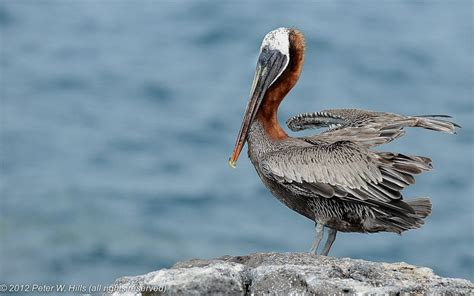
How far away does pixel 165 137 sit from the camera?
33906 millimetres

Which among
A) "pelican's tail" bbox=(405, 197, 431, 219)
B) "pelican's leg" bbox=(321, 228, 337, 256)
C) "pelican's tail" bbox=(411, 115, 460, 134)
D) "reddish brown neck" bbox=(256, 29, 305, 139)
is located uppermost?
"reddish brown neck" bbox=(256, 29, 305, 139)

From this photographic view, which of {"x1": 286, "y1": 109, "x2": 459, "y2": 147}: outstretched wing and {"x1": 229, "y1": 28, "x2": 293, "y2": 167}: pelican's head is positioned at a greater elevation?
{"x1": 229, "y1": 28, "x2": 293, "y2": 167}: pelican's head

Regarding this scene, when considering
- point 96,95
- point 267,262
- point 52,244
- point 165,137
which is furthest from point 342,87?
point 267,262

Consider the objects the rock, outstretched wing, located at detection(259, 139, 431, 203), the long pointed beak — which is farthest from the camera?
the long pointed beak

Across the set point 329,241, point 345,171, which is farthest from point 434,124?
point 329,241

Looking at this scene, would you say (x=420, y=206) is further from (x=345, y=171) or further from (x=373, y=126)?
(x=373, y=126)

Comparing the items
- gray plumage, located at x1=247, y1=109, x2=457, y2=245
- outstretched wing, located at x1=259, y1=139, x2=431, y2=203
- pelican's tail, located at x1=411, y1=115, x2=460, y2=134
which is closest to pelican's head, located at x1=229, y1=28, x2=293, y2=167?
gray plumage, located at x1=247, y1=109, x2=457, y2=245

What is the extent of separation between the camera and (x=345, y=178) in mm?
12102

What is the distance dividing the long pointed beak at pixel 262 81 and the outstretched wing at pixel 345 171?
49 centimetres

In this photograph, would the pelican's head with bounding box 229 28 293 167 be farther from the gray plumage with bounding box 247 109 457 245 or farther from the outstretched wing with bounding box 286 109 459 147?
the outstretched wing with bounding box 286 109 459 147

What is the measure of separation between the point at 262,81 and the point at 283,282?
14.1ft

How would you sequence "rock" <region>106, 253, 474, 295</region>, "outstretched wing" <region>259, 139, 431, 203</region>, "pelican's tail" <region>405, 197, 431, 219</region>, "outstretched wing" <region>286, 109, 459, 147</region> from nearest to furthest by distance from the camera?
"rock" <region>106, 253, 474, 295</region>
"outstretched wing" <region>259, 139, 431, 203</region>
"pelican's tail" <region>405, 197, 431, 219</region>
"outstretched wing" <region>286, 109, 459, 147</region>

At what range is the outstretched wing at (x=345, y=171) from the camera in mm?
11945

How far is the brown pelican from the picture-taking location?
1199cm
